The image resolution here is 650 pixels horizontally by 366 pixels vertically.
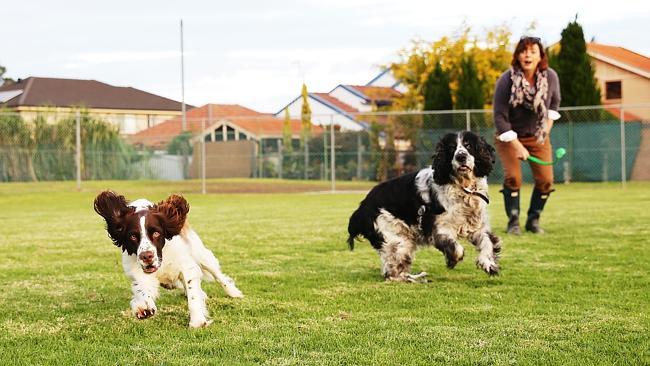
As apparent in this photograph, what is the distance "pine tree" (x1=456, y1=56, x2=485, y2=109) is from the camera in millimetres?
29062

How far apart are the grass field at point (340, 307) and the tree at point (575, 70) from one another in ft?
56.3

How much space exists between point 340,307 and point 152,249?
130 centimetres

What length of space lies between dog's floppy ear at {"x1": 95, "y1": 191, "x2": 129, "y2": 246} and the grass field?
1.78 ft

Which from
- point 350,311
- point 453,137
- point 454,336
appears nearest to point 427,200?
point 453,137

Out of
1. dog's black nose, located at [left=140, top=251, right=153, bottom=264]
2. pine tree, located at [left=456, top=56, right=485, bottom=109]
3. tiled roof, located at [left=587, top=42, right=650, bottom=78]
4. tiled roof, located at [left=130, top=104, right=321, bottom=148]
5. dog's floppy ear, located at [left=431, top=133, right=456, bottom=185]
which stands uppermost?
tiled roof, located at [left=587, top=42, right=650, bottom=78]

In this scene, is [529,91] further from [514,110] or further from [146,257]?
[146,257]

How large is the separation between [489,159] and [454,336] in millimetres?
2680

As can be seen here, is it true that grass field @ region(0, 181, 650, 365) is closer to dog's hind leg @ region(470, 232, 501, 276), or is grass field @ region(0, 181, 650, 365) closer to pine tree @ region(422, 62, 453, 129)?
dog's hind leg @ region(470, 232, 501, 276)

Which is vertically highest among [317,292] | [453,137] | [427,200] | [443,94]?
[443,94]

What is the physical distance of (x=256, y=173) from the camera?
88.1 ft

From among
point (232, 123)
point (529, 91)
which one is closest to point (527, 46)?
point (529, 91)

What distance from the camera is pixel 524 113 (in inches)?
394

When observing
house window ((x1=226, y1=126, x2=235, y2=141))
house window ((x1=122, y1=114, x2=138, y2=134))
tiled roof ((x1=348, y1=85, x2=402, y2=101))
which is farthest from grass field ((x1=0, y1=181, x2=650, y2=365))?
tiled roof ((x1=348, y1=85, x2=402, y2=101))

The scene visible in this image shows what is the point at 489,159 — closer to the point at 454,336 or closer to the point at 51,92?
the point at 454,336
